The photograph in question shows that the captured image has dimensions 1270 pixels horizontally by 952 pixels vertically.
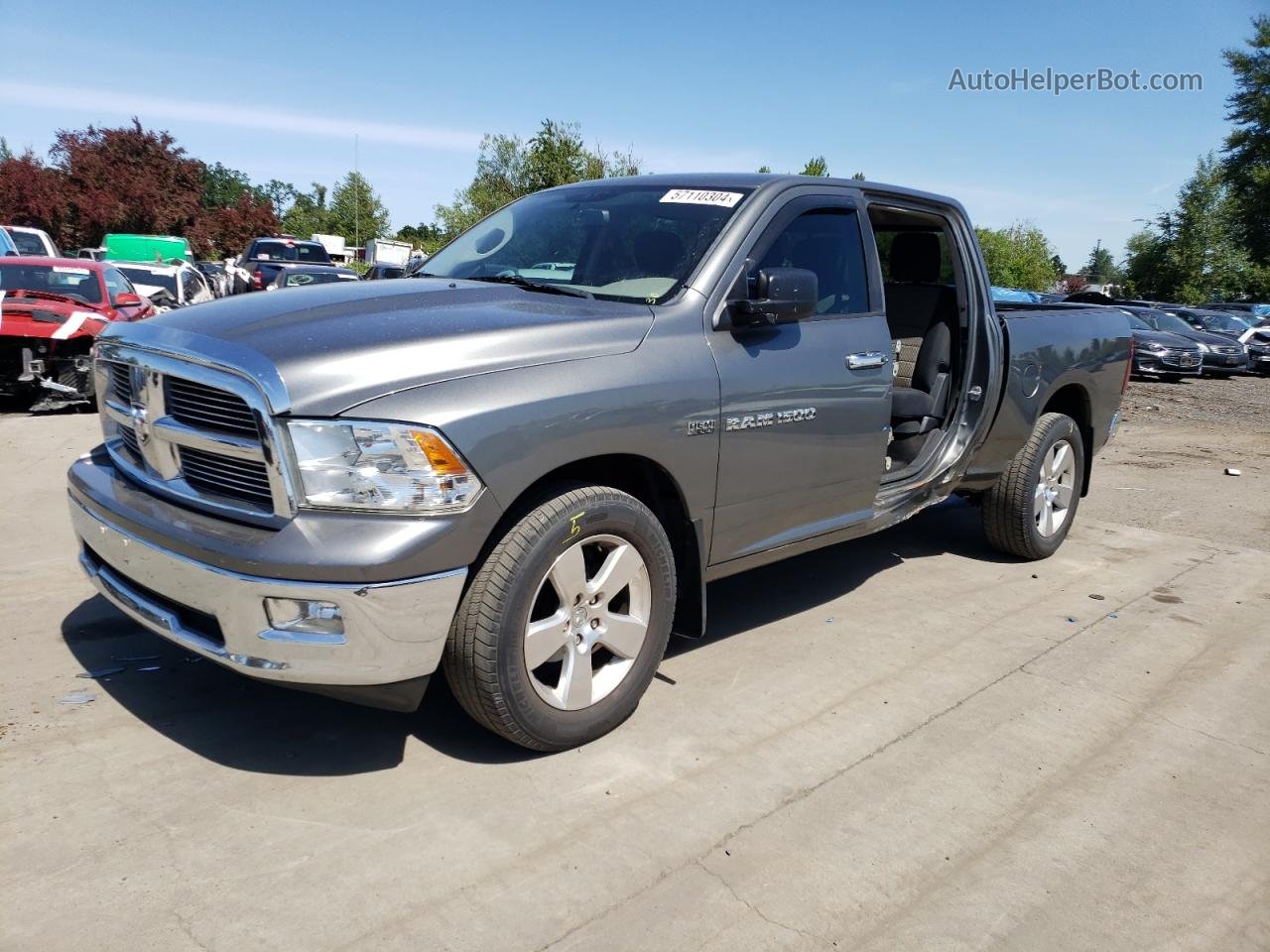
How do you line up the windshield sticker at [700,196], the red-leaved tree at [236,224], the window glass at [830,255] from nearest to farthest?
the windshield sticker at [700,196] → the window glass at [830,255] → the red-leaved tree at [236,224]

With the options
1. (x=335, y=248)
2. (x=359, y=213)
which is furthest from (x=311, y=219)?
(x=335, y=248)

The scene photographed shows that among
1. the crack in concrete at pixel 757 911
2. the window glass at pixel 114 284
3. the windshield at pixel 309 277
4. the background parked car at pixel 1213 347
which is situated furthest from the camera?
the background parked car at pixel 1213 347

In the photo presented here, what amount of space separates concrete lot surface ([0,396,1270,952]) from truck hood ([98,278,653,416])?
1.22m

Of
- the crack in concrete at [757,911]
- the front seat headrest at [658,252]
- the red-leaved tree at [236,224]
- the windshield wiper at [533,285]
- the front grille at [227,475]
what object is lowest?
the crack in concrete at [757,911]

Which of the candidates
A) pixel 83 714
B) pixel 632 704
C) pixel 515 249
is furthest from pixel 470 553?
pixel 515 249

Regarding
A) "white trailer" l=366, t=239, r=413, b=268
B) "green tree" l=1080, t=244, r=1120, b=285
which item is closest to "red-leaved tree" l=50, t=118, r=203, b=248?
"white trailer" l=366, t=239, r=413, b=268

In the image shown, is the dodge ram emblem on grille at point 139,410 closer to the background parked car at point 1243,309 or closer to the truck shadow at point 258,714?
the truck shadow at point 258,714

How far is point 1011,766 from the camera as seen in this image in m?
3.44

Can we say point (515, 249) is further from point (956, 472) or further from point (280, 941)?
point (280, 941)

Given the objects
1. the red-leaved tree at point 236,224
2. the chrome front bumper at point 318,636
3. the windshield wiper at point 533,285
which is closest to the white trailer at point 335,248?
the red-leaved tree at point 236,224

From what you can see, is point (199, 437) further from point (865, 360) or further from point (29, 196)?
point (29, 196)

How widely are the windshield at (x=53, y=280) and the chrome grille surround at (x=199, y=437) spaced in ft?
27.2

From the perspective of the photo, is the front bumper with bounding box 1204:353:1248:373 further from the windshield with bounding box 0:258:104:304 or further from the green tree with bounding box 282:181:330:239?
the green tree with bounding box 282:181:330:239

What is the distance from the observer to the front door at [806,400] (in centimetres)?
372
